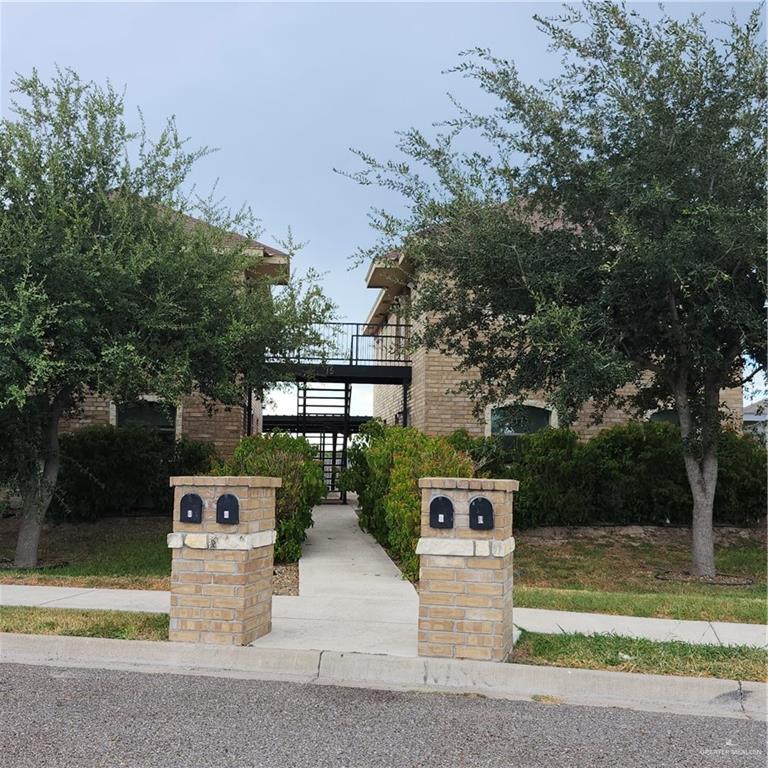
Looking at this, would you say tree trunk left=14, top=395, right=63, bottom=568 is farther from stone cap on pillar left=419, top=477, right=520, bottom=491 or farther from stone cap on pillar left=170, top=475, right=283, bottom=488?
stone cap on pillar left=419, top=477, right=520, bottom=491

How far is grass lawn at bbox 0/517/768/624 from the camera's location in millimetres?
7867

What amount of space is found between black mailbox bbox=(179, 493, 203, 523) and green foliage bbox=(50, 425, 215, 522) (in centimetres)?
895

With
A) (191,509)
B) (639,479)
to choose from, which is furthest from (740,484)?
(191,509)

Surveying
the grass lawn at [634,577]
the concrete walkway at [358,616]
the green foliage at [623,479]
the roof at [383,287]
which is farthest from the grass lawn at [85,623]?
the roof at [383,287]

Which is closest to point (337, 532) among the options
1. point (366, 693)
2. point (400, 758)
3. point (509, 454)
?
point (509, 454)

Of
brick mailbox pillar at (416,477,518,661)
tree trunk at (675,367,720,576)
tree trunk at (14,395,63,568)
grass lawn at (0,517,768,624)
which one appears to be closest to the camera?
brick mailbox pillar at (416,477,518,661)

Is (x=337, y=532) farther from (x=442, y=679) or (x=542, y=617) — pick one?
(x=442, y=679)

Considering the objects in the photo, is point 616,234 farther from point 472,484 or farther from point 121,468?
point 121,468

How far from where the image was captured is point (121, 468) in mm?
14773

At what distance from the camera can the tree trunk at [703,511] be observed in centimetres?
1113

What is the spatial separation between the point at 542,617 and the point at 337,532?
6.29 m

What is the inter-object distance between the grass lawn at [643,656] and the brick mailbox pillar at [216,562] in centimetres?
198

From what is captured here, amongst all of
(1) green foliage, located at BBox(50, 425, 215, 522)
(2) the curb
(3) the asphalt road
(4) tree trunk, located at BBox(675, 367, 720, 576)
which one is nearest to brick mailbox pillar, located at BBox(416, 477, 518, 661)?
(2) the curb

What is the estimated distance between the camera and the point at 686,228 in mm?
9250
